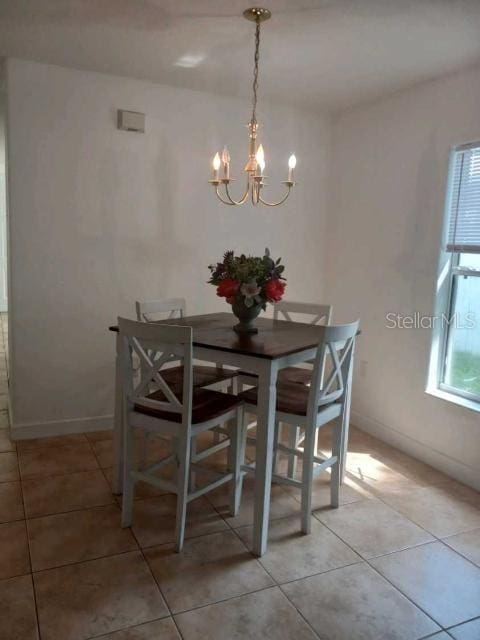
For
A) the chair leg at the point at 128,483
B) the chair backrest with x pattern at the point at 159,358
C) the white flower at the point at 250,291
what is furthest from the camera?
the white flower at the point at 250,291

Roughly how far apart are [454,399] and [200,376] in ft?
5.19

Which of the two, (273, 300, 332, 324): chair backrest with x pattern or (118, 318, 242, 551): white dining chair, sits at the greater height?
(273, 300, 332, 324): chair backrest with x pattern

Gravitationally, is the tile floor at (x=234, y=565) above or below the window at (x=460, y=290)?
below

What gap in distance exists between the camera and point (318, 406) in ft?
8.02

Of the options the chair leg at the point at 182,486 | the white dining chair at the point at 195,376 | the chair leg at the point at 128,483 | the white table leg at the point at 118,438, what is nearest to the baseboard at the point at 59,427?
the white dining chair at the point at 195,376

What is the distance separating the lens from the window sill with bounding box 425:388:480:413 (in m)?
3.04

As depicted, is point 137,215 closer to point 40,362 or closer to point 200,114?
point 200,114

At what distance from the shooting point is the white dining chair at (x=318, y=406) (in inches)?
93.4

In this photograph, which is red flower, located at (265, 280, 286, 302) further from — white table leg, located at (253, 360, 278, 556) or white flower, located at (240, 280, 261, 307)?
white table leg, located at (253, 360, 278, 556)

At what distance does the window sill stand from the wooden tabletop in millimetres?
1009

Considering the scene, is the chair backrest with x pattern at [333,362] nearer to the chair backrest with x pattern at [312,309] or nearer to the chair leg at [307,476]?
the chair leg at [307,476]

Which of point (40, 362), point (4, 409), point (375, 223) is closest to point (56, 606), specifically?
point (40, 362)

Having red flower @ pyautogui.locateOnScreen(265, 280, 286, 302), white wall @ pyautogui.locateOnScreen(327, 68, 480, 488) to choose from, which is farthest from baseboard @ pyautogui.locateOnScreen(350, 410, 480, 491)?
red flower @ pyautogui.locateOnScreen(265, 280, 286, 302)

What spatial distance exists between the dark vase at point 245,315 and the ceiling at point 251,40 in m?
1.35
